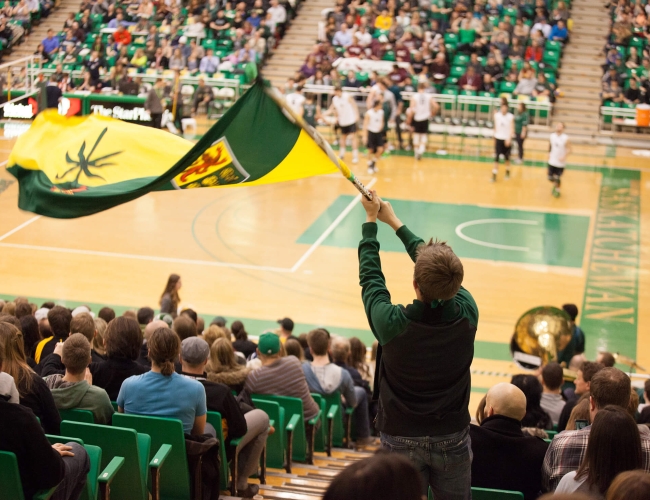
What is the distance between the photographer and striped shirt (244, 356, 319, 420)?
765 centimetres

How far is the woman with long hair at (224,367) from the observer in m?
7.21

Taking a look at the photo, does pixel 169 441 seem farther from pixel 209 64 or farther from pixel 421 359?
pixel 209 64

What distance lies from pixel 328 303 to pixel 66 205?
9437 millimetres

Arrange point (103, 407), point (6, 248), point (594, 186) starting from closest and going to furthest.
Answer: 1. point (103, 407)
2. point (6, 248)
3. point (594, 186)

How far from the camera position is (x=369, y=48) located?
2869 cm

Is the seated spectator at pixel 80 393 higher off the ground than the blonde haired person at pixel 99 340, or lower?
higher

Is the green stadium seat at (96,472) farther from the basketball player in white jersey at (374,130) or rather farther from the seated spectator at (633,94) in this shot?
the seated spectator at (633,94)

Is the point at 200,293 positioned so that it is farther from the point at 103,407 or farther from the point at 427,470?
the point at 427,470

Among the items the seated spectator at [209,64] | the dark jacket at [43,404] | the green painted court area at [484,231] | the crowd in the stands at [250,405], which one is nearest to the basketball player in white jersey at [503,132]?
the green painted court area at [484,231]

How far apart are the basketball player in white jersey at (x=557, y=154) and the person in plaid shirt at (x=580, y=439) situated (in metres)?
15.8

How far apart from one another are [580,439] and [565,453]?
109mm

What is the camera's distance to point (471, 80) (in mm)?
26344

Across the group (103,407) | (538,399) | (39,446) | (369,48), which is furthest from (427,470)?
(369,48)

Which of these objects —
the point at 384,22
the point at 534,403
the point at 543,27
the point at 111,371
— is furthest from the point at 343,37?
the point at 111,371
